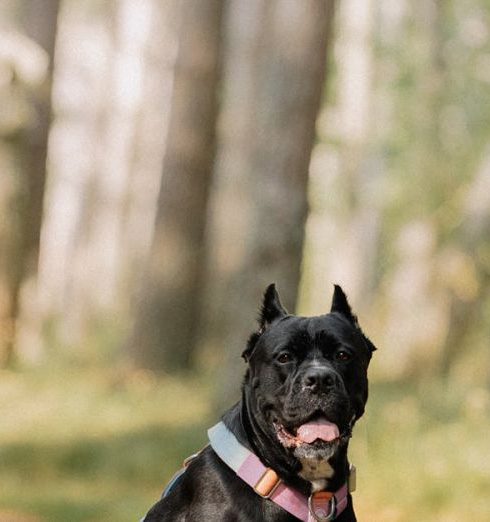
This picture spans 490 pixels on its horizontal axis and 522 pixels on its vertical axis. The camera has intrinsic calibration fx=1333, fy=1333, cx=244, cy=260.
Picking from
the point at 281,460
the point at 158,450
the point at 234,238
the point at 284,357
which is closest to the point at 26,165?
the point at 158,450

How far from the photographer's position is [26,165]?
16.7m

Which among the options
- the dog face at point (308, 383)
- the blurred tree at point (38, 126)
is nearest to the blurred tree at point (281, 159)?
the blurred tree at point (38, 126)

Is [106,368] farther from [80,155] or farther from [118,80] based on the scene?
[80,155]

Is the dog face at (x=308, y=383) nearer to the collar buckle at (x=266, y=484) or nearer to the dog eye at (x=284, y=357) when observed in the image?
the dog eye at (x=284, y=357)

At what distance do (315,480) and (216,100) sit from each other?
40.1 feet

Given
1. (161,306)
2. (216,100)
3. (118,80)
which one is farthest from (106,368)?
(118,80)

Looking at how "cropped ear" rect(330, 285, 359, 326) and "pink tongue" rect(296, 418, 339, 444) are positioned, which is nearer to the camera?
"pink tongue" rect(296, 418, 339, 444)

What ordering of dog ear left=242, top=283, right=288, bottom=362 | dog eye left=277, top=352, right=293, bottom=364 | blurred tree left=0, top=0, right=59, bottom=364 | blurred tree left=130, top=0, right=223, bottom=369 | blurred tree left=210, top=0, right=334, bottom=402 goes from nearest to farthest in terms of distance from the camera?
1. dog eye left=277, top=352, right=293, bottom=364
2. dog ear left=242, top=283, right=288, bottom=362
3. blurred tree left=210, top=0, right=334, bottom=402
4. blurred tree left=0, top=0, right=59, bottom=364
5. blurred tree left=130, top=0, right=223, bottom=369

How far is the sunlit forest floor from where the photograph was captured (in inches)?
425

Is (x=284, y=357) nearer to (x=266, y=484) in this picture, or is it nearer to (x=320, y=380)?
(x=320, y=380)

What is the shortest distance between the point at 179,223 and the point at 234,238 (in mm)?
4614

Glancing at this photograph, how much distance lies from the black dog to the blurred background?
4564 millimetres

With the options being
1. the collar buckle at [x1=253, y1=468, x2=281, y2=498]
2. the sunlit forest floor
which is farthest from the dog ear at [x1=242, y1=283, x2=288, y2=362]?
the sunlit forest floor

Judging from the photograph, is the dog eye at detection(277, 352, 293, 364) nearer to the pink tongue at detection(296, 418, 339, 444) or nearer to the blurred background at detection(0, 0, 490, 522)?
the pink tongue at detection(296, 418, 339, 444)
